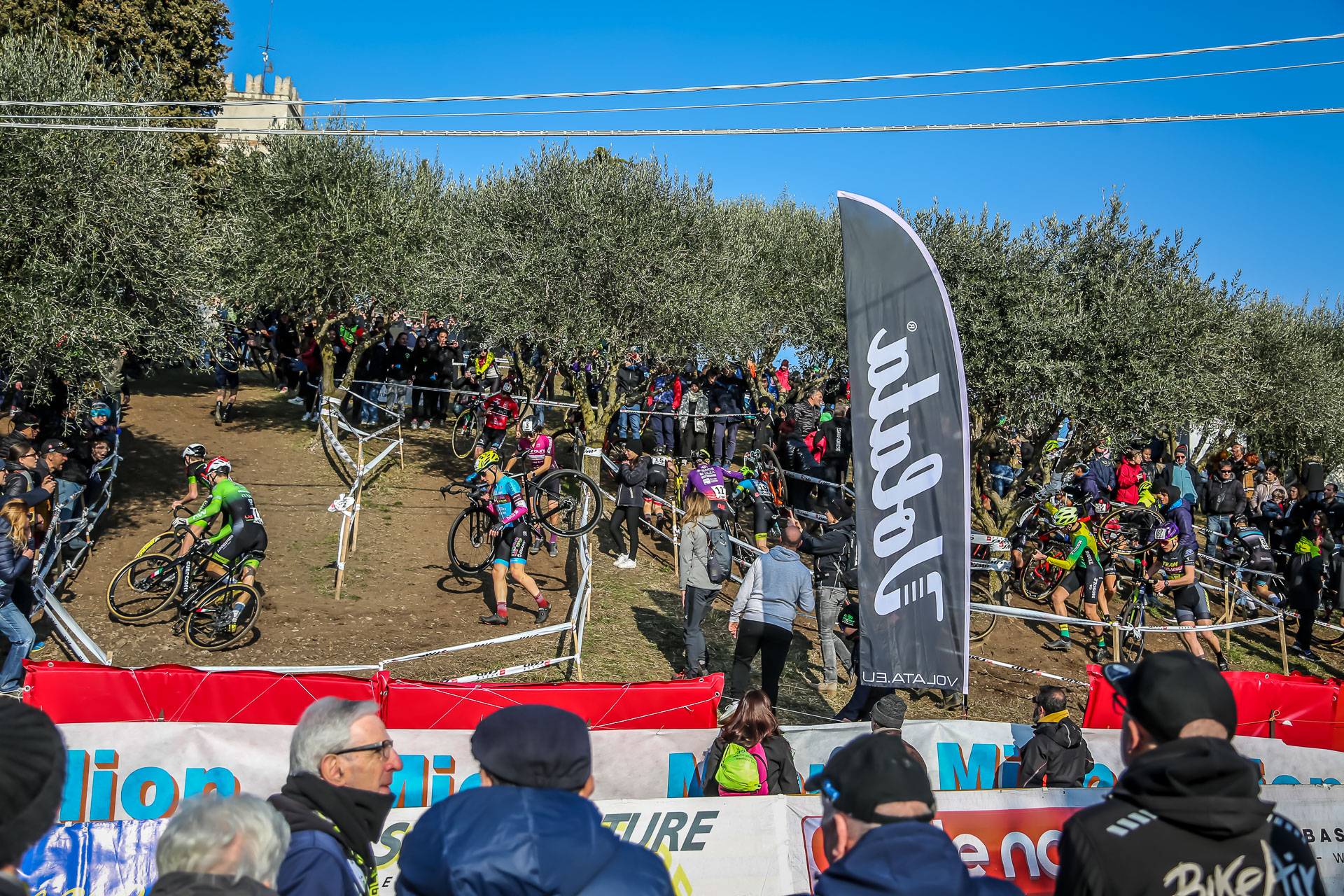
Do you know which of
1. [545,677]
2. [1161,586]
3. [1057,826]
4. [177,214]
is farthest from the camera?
[177,214]

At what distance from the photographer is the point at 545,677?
31.8ft

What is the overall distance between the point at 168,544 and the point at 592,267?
7.98m

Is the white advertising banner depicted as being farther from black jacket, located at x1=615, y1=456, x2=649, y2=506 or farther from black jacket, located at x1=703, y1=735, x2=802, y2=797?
black jacket, located at x1=615, y1=456, x2=649, y2=506

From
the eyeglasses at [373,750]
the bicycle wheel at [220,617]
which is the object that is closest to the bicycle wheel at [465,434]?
the bicycle wheel at [220,617]

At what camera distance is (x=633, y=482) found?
13.9 metres

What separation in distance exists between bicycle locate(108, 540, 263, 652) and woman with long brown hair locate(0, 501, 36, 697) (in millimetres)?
1595

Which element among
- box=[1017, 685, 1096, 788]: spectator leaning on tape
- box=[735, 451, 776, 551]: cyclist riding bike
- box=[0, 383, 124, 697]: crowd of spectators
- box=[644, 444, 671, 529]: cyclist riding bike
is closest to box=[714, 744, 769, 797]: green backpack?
box=[1017, 685, 1096, 788]: spectator leaning on tape

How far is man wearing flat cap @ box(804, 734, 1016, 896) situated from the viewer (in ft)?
7.17

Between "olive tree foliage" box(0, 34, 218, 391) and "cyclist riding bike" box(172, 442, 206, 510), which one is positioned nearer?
"cyclist riding bike" box(172, 442, 206, 510)

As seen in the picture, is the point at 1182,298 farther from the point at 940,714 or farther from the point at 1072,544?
the point at 940,714

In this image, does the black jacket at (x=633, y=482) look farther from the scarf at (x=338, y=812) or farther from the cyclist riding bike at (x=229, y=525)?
the scarf at (x=338, y=812)

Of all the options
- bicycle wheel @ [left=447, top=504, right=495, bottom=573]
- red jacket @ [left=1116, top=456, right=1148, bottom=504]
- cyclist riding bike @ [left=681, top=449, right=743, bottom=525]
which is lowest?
bicycle wheel @ [left=447, top=504, right=495, bottom=573]

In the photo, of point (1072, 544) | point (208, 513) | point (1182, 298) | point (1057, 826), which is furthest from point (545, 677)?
point (1182, 298)

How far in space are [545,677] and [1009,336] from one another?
9719 mm
